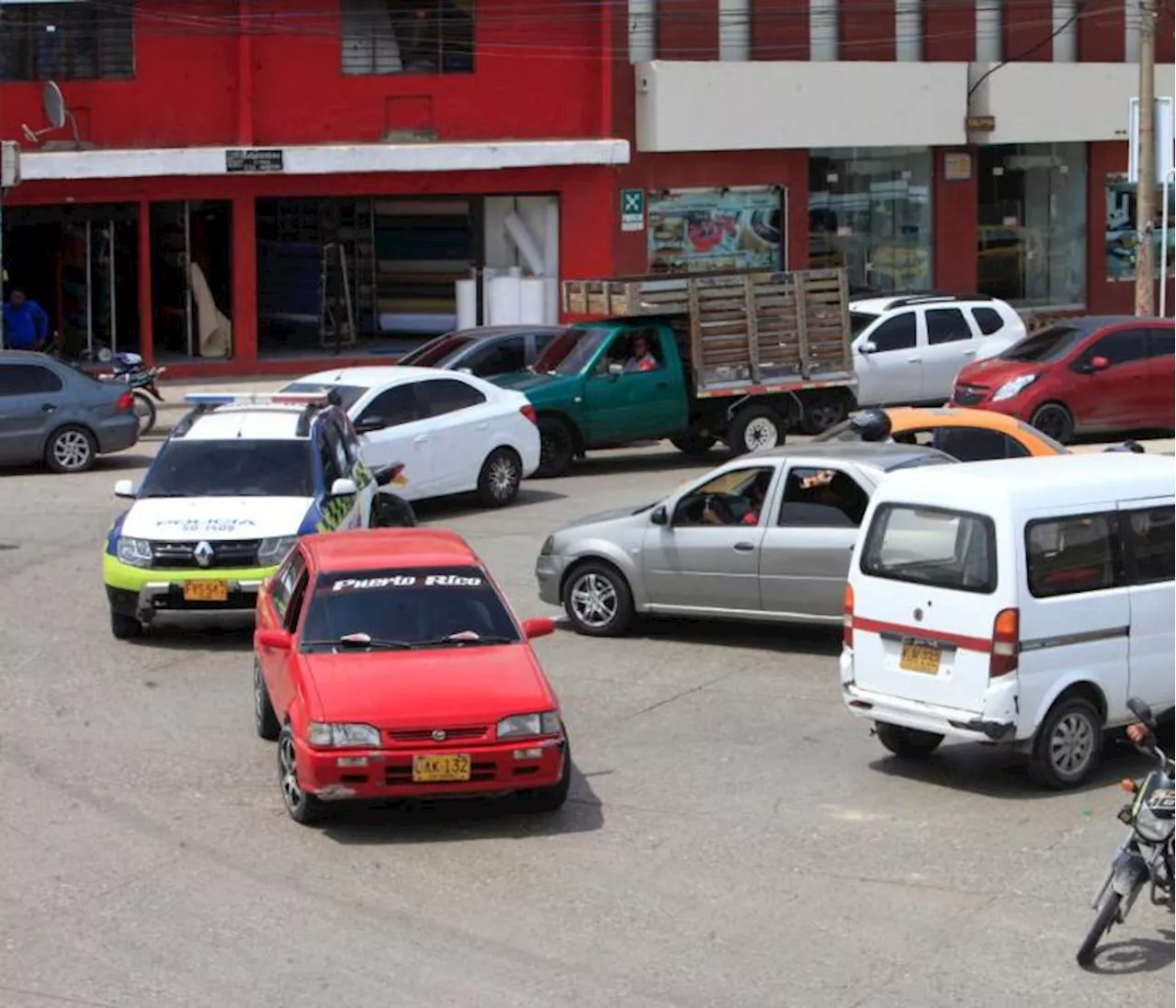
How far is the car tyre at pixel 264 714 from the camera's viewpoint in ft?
44.9

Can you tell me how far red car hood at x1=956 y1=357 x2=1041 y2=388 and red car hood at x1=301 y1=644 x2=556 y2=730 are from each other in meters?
15.5

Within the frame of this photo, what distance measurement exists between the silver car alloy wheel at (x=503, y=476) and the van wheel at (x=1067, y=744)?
11904 millimetres

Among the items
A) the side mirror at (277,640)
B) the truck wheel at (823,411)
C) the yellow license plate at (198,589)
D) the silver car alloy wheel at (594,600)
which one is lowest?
the silver car alloy wheel at (594,600)

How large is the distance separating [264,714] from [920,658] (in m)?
4.10

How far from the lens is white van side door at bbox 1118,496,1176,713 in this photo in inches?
496

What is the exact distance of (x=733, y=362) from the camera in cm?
2636

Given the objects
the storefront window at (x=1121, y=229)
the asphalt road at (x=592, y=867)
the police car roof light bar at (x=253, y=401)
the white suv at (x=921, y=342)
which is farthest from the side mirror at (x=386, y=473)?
the storefront window at (x=1121, y=229)

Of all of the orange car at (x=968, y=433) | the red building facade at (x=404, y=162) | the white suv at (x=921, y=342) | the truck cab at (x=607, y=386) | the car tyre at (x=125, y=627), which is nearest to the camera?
the car tyre at (x=125, y=627)

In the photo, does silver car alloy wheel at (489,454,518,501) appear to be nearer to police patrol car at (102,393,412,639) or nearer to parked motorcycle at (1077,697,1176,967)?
police patrol car at (102,393,412,639)

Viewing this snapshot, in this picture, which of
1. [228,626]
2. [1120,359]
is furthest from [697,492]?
[1120,359]

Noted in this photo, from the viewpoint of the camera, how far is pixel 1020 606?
39.7 ft

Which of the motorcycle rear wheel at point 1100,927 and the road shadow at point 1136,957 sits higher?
the motorcycle rear wheel at point 1100,927

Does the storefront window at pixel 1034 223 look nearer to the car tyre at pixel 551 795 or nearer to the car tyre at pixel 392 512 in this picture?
the car tyre at pixel 392 512

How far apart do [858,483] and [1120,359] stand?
12.4 metres
